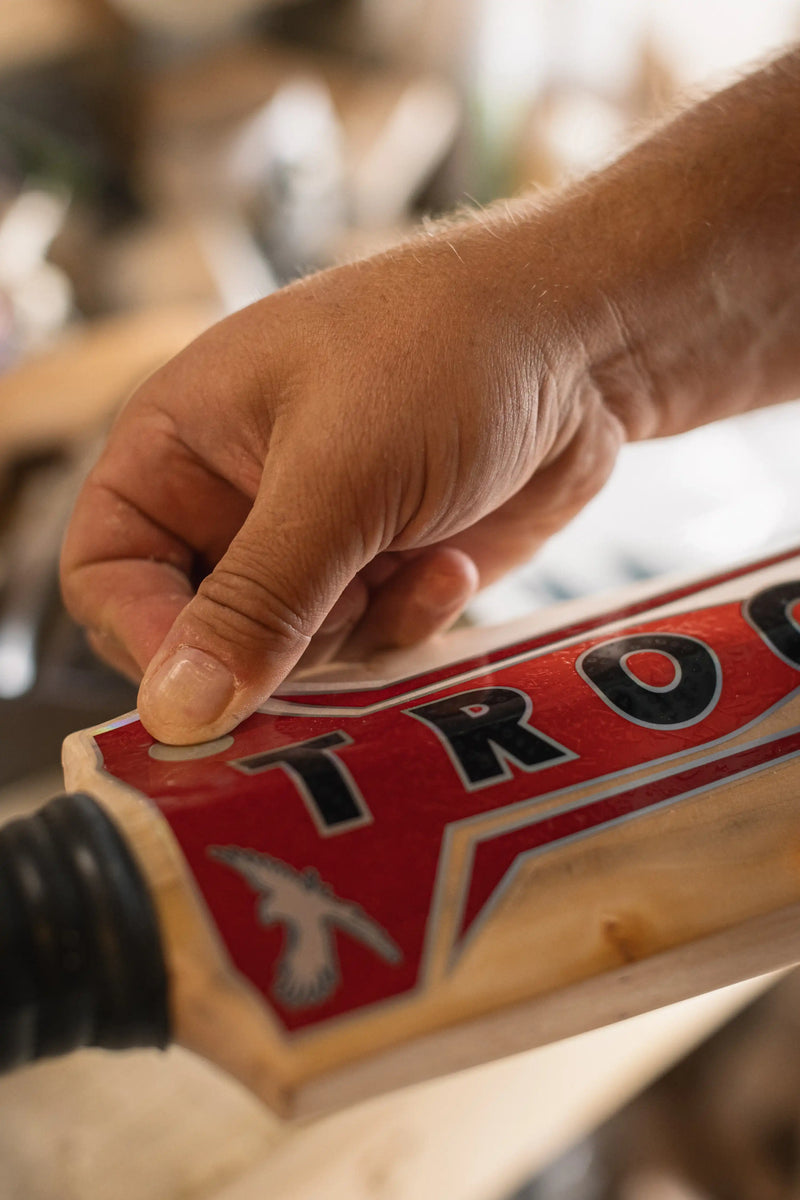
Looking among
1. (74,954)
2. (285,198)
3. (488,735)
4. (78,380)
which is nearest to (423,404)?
(488,735)

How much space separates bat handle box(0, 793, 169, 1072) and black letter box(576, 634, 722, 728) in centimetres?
23

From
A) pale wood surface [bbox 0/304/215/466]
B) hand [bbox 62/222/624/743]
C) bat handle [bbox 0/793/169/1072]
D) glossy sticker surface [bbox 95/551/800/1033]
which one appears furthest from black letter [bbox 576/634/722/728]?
pale wood surface [bbox 0/304/215/466]

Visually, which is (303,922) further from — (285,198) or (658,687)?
(285,198)

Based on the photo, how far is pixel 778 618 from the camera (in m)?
0.53

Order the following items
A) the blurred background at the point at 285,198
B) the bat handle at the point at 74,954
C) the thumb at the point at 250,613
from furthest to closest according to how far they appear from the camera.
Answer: the blurred background at the point at 285,198 < the thumb at the point at 250,613 < the bat handle at the point at 74,954

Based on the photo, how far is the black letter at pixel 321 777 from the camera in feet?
1.30

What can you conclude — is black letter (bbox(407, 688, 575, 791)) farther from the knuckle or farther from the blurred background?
the blurred background

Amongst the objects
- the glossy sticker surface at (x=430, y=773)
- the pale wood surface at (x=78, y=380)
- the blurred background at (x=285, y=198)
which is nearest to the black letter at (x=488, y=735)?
the glossy sticker surface at (x=430, y=773)

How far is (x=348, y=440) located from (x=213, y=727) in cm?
15

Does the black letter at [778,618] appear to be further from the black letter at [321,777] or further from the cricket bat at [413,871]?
the black letter at [321,777]

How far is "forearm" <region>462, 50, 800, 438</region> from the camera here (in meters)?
0.55

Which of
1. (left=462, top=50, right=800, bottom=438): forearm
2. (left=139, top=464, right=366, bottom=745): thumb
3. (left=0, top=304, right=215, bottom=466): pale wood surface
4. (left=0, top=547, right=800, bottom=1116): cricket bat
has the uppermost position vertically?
(left=462, top=50, right=800, bottom=438): forearm

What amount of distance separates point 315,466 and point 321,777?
0.15 meters

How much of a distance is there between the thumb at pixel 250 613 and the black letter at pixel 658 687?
0.46 feet
